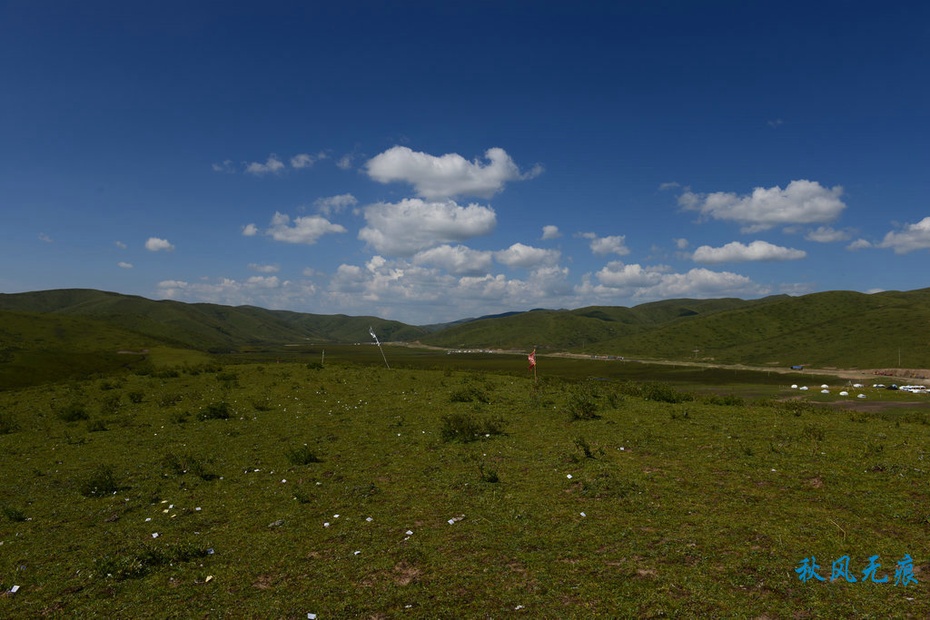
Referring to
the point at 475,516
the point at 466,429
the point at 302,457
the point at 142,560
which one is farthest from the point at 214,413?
the point at 475,516

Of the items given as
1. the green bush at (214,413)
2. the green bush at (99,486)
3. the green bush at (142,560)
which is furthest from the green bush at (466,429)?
the green bush at (214,413)

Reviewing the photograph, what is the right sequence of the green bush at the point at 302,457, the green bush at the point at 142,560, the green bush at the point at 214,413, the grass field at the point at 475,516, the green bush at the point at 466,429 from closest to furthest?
the grass field at the point at 475,516
the green bush at the point at 142,560
the green bush at the point at 302,457
the green bush at the point at 466,429
the green bush at the point at 214,413

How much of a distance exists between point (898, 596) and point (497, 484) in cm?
870

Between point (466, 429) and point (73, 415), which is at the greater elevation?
point (466, 429)

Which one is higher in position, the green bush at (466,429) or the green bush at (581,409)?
the green bush at (581,409)

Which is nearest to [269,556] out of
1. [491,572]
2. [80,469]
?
[491,572]

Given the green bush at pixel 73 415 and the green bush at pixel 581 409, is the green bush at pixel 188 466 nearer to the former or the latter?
the green bush at pixel 73 415

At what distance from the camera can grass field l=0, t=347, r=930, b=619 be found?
8117 mm

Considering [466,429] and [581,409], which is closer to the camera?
[466,429]

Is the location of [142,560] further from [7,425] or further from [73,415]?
[7,425]

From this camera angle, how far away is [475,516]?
11.5 m

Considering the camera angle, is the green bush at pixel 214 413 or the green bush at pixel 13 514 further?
the green bush at pixel 214 413

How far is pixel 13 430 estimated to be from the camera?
2406 centimetres

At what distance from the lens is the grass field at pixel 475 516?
26.6 ft
